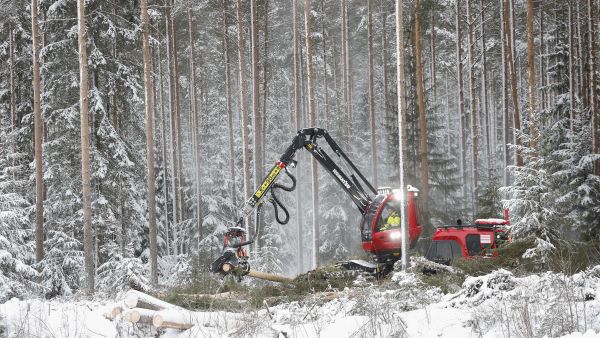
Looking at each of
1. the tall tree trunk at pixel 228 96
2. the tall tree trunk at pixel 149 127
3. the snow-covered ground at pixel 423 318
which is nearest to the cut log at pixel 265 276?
the snow-covered ground at pixel 423 318

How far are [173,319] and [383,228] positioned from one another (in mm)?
7836

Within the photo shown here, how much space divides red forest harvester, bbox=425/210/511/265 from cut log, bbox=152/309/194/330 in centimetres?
758

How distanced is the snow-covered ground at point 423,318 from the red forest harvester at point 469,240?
17.0 ft

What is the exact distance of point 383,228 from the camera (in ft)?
44.1

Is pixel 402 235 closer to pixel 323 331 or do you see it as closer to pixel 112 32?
pixel 323 331

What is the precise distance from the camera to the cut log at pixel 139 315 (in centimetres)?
632

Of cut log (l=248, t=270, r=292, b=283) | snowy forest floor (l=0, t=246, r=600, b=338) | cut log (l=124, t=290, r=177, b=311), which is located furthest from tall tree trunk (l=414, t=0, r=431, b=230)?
cut log (l=124, t=290, r=177, b=311)

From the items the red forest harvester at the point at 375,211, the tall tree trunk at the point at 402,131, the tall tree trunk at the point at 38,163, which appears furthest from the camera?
the tall tree trunk at the point at 38,163

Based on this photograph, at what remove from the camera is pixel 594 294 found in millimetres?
5828

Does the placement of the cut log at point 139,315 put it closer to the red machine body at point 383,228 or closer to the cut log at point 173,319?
the cut log at point 173,319

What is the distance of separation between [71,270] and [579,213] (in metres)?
16.7

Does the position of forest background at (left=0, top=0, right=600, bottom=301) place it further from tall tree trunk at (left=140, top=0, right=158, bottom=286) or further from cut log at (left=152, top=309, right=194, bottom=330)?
cut log at (left=152, top=309, right=194, bottom=330)

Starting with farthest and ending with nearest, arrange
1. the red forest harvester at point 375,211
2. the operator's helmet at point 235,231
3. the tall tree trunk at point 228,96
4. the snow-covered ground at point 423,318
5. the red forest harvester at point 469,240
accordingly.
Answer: the tall tree trunk at point 228,96 < the red forest harvester at point 375,211 < the red forest harvester at point 469,240 < the operator's helmet at point 235,231 < the snow-covered ground at point 423,318

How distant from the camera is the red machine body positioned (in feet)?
43.9
